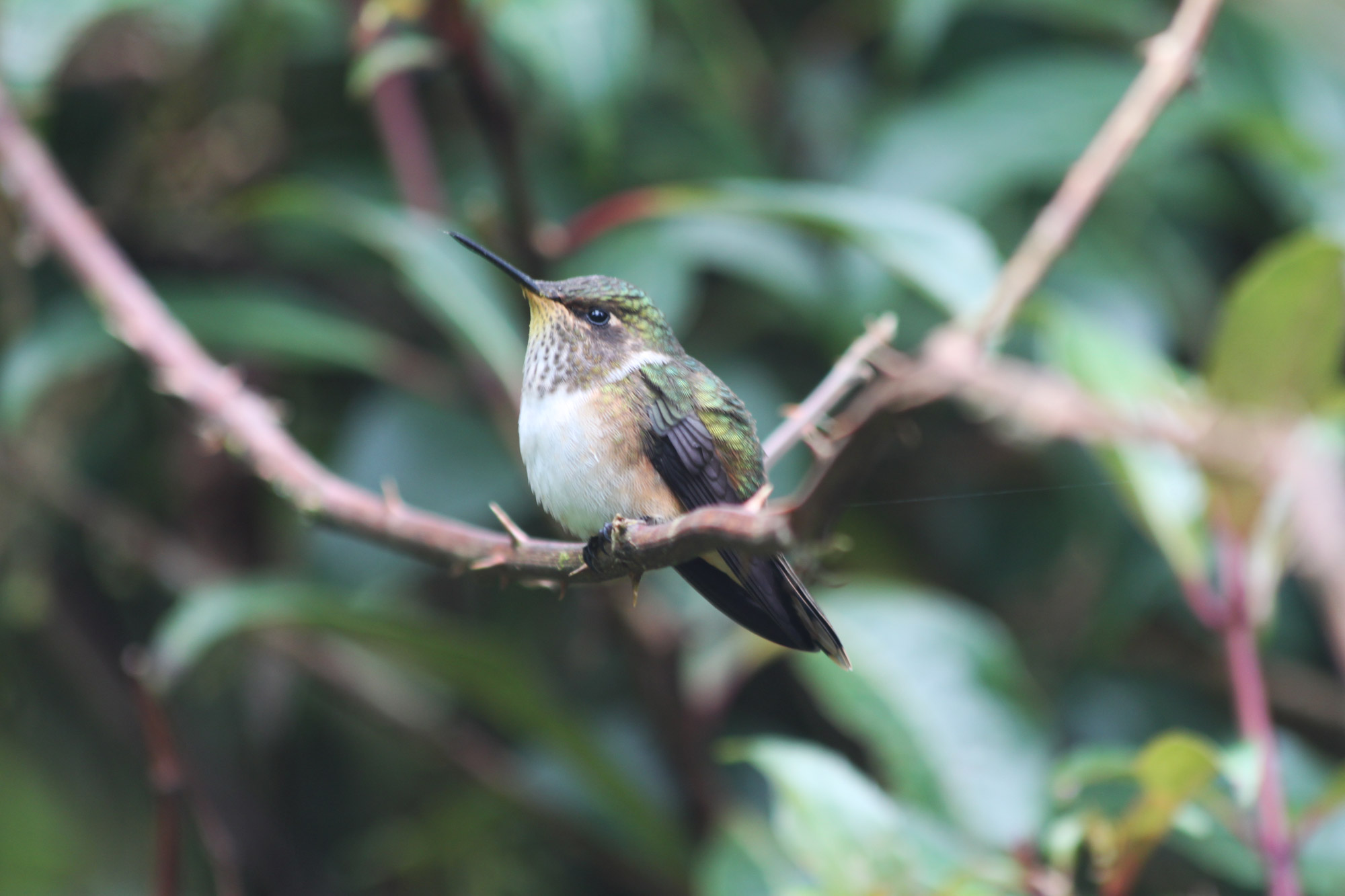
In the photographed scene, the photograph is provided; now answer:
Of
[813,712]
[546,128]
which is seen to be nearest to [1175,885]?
[813,712]

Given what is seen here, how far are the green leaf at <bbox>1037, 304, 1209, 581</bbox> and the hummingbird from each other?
86cm

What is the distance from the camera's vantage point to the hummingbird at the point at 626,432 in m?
1.19

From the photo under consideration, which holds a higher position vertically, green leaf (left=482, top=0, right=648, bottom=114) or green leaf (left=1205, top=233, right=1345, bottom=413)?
green leaf (left=482, top=0, right=648, bottom=114)

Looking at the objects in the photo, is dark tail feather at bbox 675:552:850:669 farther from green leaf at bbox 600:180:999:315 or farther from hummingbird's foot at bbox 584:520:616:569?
green leaf at bbox 600:180:999:315

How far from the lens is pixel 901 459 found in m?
2.68

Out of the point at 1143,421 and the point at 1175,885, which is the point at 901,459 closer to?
the point at 1175,885

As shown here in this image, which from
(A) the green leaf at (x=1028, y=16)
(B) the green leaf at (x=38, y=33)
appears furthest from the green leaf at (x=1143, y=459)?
(B) the green leaf at (x=38, y=33)

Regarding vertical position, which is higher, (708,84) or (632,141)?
(708,84)

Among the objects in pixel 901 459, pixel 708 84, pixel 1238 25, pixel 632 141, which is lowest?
pixel 901 459

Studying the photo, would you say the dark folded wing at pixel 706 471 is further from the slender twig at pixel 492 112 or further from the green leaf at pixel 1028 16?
the green leaf at pixel 1028 16

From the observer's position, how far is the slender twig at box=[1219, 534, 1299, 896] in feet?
5.31

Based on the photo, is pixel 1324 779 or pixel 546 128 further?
pixel 546 128

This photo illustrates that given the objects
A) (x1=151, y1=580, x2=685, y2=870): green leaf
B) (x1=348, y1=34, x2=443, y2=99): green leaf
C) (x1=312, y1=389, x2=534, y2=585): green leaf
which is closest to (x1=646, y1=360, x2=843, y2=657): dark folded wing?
(x1=348, y1=34, x2=443, y2=99): green leaf

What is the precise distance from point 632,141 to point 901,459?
3.21 feet
